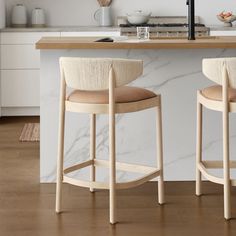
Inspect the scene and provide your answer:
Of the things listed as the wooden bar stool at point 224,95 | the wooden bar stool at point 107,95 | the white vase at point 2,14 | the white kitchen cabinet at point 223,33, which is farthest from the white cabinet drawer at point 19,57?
the wooden bar stool at point 224,95

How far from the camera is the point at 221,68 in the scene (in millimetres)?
3648

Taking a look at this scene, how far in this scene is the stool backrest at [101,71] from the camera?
3598 millimetres

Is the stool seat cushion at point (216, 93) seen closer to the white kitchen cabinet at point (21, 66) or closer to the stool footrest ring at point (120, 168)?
the stool footrest ring at point (120, 168)

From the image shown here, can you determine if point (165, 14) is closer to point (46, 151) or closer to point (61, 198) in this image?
point (46, 151)

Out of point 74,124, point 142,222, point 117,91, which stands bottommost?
point 142,222

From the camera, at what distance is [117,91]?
3.84 meters

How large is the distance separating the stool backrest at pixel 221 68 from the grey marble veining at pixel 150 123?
583 millimetres

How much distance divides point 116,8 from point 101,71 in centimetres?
382

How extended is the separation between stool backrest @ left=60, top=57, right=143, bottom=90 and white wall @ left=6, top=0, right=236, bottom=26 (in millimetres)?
3652

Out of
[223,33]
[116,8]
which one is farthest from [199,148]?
[116,8]

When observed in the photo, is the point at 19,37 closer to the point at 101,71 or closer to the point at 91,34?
the point at 91,34

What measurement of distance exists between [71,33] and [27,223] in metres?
3.39

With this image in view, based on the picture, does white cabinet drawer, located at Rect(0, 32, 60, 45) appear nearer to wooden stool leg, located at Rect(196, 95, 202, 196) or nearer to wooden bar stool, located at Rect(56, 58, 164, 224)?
wooden bar stool, located at Rect(56, 58, 164, 224)

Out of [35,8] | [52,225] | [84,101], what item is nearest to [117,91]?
[84,101]
